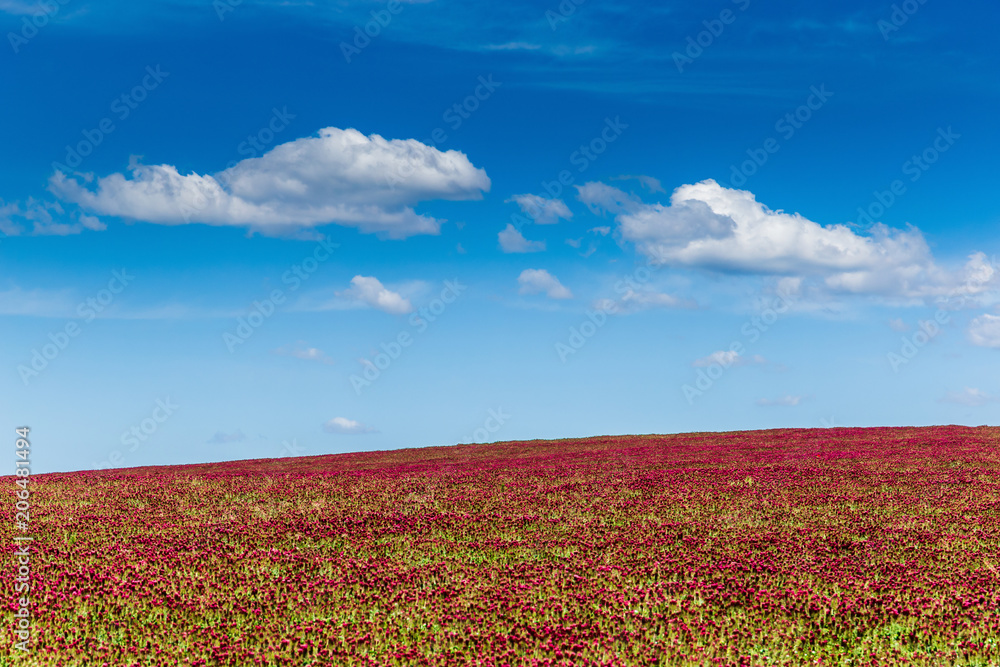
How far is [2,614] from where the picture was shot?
7711 mm

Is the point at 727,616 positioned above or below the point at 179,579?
below

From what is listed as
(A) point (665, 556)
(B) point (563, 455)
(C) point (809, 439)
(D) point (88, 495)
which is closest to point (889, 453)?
(C) point (809, 439)

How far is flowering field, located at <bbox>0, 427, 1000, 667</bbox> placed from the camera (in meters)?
6.88

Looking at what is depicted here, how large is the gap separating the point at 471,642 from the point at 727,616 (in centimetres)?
280

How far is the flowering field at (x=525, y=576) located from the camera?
22.6ft

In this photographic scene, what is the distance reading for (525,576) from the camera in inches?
349

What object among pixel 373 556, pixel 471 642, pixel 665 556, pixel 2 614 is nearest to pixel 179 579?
pixel 2 614

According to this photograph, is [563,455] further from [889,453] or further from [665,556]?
[665,556]

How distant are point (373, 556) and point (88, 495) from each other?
1041 cm

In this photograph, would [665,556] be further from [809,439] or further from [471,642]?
[809,439]

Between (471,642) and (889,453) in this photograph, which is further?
(889,453)

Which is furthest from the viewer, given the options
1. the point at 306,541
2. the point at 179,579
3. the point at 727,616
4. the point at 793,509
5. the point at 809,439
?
the point at 809,439

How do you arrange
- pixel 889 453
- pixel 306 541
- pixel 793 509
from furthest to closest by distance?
pixel 889 453, pixel 793 509, pixel 306 541

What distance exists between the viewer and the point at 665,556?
382 inches
